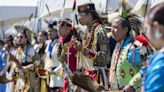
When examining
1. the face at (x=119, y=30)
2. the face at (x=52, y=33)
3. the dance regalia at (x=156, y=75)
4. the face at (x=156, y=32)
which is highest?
the face at (x=52, y=33)

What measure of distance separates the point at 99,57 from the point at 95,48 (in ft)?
0.55

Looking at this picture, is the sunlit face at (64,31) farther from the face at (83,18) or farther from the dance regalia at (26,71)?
the dance regalia at (26,71)

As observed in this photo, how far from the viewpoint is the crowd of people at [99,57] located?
2.83 meters

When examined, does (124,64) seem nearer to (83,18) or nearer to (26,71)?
(83,18)

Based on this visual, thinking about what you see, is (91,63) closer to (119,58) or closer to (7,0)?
(119,58)

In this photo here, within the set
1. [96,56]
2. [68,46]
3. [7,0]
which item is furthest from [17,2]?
[96,56]

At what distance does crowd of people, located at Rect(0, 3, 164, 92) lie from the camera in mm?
2832

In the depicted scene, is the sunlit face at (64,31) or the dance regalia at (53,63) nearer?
the sunlit face at (64,31)

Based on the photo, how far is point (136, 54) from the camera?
500cm

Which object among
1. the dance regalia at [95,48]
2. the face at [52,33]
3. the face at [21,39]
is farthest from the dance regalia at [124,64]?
the face at [21,39]

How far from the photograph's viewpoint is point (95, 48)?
18.4 ft

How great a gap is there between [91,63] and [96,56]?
333 mm

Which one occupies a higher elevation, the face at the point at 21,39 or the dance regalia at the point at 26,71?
the face at the point at 21,39

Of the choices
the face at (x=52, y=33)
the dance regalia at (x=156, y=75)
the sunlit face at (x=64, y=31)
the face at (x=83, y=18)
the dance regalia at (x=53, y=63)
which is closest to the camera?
the dance regalia at (x=156, y=75)
